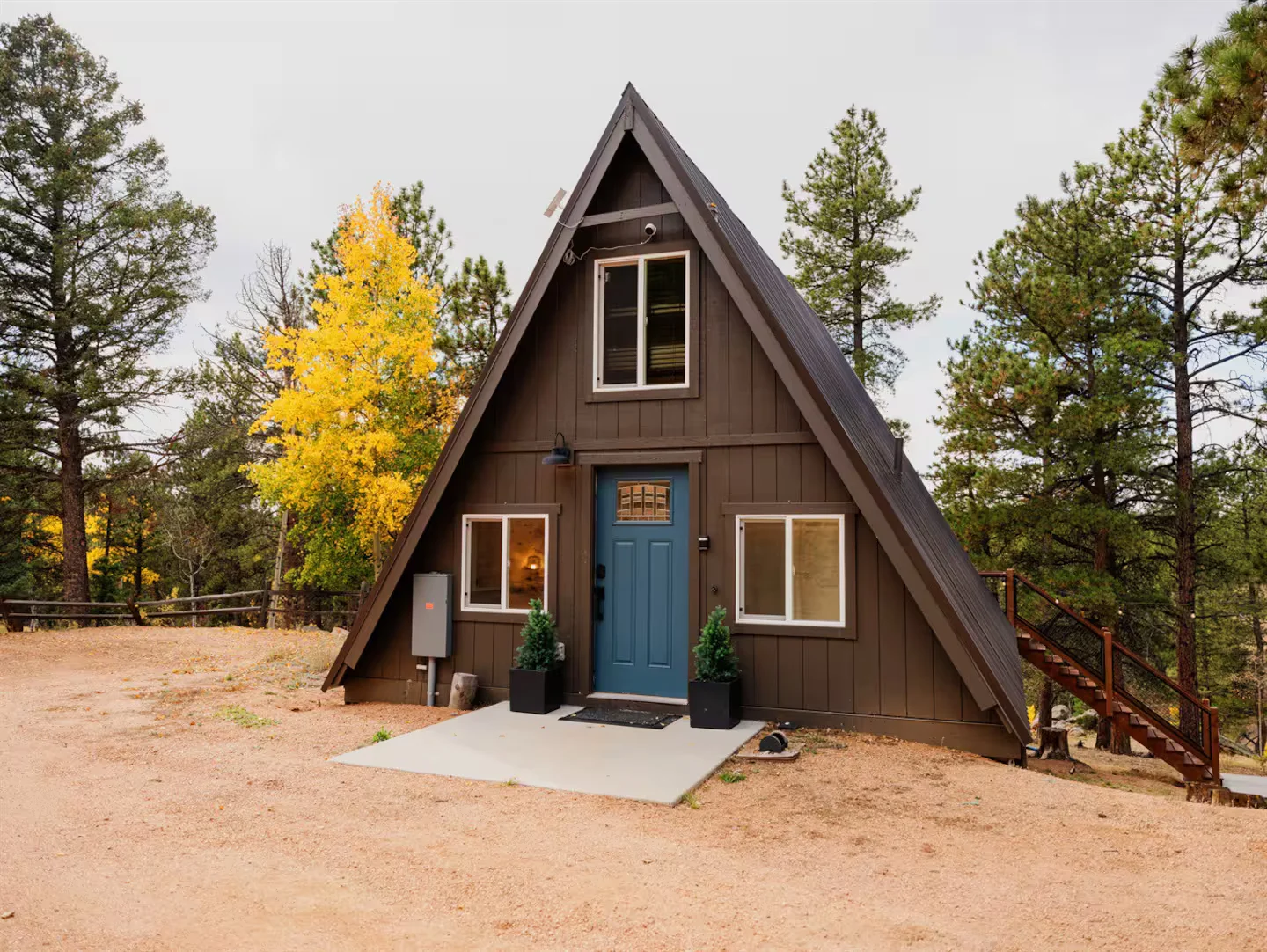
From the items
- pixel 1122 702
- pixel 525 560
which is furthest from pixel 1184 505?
pixel 525 560

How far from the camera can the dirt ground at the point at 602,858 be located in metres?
3.59

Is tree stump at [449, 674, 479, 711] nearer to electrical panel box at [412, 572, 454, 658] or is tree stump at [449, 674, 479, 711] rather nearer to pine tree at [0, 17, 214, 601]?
electrical panel box at [412, 572, 454, 658]

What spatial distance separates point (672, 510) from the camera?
26.8 feet

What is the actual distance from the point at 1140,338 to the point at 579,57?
12464mm

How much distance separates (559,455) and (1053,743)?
7.25 metres

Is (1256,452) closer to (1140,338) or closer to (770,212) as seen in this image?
(1140,338)

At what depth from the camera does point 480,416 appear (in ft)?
27.8

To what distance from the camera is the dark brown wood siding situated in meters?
7.30

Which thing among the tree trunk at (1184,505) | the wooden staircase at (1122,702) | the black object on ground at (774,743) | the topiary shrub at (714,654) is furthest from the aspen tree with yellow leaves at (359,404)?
the tree trunk at (1184,505)

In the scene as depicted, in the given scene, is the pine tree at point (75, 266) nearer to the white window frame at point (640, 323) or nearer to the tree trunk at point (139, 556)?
the tree trunk at point (139, 556)

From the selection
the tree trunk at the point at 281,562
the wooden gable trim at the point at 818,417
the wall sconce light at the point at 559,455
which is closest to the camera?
the wooden gable trim at the point at 818,417

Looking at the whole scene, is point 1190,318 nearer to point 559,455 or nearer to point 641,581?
point 641,581

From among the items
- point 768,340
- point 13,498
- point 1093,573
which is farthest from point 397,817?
point 13,498

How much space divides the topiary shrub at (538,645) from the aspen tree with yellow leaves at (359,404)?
262 inches
